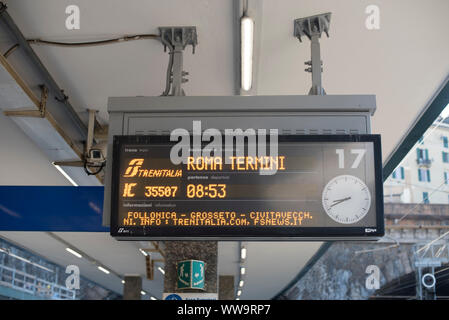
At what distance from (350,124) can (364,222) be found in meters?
0.54

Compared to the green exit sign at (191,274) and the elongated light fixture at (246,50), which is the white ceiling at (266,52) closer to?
the elongated light fixture at (246,50)

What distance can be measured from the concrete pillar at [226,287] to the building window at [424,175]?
6966mm

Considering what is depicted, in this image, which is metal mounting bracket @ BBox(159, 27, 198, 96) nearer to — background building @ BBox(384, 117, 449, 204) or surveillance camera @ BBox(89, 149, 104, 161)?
surveillance camera @ BBox(89, 149, 104, 161)

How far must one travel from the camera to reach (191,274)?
22.8 ft

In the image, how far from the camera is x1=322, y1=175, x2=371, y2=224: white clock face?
2873mm

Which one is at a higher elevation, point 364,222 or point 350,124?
point 350,124

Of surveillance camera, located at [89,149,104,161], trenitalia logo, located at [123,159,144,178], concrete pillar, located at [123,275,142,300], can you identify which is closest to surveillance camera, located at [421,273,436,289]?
concrete pillar, located at [123,275,142,300]

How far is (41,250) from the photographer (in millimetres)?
11617

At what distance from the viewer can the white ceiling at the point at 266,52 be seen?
3.69 meters

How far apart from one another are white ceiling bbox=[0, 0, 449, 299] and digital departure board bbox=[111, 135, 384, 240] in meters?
1.13

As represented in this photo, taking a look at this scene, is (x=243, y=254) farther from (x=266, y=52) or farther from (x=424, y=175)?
(x=424, y=175)

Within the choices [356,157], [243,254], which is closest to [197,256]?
[243,254]
